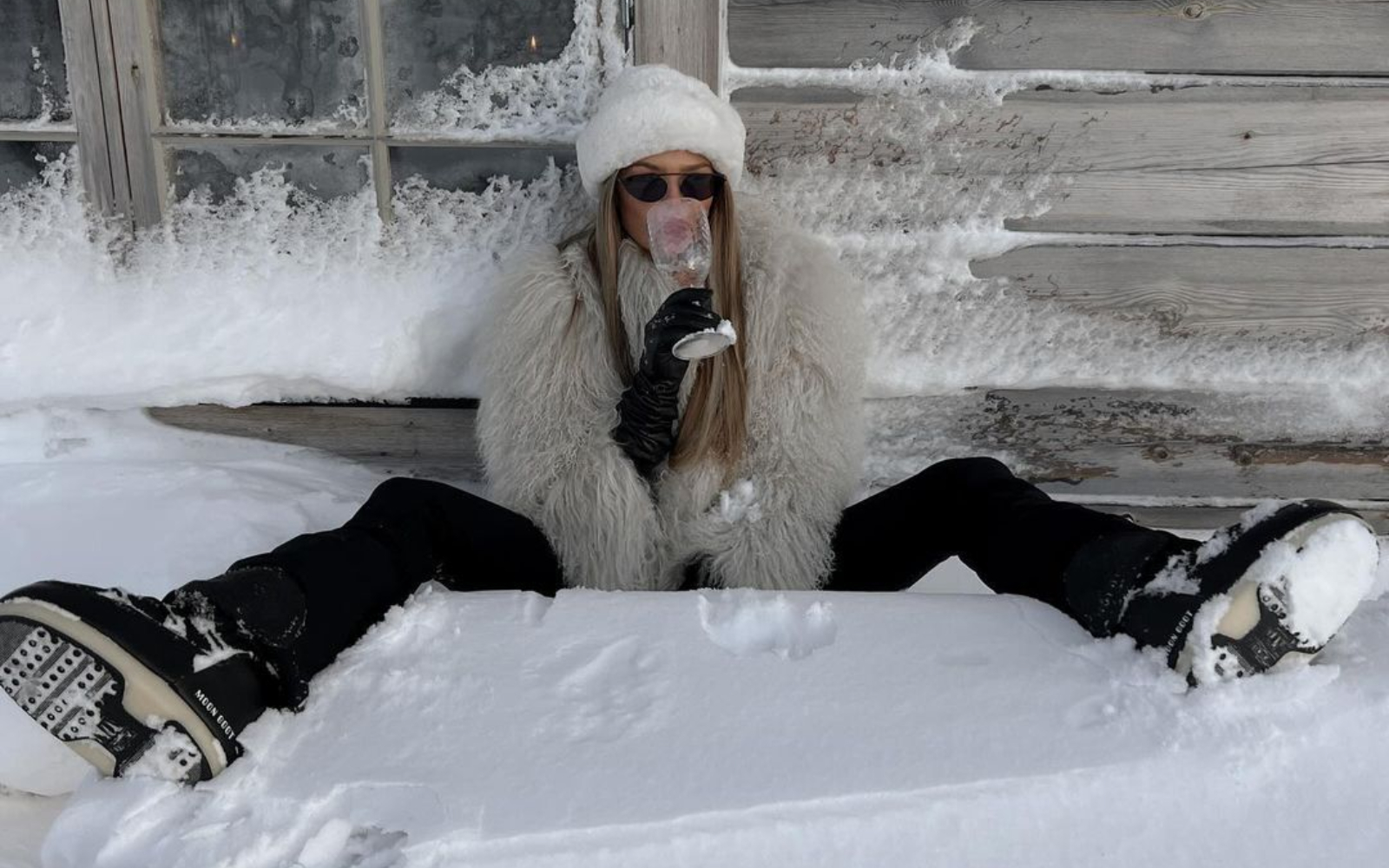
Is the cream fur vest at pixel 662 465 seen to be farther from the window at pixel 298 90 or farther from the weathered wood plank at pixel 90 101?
the weathered wood plank at pixel 90 101

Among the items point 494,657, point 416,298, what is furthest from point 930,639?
point 416,298

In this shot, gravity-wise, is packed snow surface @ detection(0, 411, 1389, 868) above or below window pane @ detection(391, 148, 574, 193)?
below

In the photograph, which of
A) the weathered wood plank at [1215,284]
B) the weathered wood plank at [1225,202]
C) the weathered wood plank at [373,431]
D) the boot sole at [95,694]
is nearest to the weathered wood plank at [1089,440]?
the weathered wood plank at [373,431]

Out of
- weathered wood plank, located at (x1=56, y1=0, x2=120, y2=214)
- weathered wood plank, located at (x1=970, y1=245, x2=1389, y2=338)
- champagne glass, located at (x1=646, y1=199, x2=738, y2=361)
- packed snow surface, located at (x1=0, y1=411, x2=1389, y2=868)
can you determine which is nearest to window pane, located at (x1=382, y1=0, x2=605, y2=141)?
champagne glass, located at (x1=646, y1=199, x2=738, y2=361)

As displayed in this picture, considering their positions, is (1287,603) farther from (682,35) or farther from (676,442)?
(682,35)

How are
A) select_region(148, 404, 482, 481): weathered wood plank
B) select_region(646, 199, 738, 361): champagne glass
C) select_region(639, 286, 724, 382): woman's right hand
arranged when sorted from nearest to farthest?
1. select_region(639, 286, 724, 382): woman's right hand
2. select_region(646, 199, 738, 361): champagne glass
3. select_region(148, 404, 482, 481): weathered wood plank

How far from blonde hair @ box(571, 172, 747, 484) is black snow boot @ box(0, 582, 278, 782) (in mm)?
882

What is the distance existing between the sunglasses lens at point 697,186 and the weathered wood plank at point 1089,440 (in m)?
0.69

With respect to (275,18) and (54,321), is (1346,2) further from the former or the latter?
(54,321)

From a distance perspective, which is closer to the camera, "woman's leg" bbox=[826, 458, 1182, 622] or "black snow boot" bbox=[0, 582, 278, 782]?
"black snow boot" bbox=[0, 582, 278, 782]

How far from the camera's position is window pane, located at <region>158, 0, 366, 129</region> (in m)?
1.89

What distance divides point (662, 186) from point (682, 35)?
0.41 meters

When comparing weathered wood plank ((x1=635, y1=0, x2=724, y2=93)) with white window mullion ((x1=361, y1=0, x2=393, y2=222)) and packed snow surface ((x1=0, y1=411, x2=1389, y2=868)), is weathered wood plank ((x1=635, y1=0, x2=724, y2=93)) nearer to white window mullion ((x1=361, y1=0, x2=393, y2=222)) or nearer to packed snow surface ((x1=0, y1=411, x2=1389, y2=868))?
white window mullion ((x1=361, y1=0, x2=393, y2=222))

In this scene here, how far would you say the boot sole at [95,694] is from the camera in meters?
0.94
